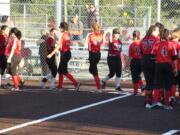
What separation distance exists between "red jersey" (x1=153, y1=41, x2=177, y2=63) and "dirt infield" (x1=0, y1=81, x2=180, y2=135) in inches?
44.0

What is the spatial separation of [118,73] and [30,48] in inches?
236

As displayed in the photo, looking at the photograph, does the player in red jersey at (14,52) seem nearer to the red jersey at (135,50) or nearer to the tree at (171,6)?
the red jersey at (135,50)

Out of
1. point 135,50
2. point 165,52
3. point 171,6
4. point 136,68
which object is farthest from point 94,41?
point 171,6

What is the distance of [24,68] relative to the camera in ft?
72.8

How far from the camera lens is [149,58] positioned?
45.0ft

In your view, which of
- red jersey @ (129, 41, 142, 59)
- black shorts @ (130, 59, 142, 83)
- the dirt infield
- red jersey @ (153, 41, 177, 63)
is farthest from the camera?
black shorts @ (130, 59, 142, 83)

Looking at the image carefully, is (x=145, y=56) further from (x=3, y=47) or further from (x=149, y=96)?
(x=3, y=47)

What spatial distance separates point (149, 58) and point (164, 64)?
0.68 meters

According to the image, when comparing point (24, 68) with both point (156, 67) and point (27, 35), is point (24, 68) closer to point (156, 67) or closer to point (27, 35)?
point (27, 35)

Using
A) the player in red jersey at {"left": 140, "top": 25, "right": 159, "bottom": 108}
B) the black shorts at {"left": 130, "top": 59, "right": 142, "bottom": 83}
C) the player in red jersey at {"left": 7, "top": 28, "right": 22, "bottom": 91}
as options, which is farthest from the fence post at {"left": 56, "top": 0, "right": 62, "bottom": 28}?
the player in red jersey at {"left": 140, "top": 25, "right": 159, "bottom": 108}

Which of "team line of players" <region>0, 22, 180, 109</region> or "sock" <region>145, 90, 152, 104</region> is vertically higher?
"team line of players" <region>0, 22, 180, 109</region>

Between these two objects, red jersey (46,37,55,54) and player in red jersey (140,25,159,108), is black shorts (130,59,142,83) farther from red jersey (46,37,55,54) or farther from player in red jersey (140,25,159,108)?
red jersey (46,37,55,54)

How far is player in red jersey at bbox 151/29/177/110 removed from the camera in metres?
13.0

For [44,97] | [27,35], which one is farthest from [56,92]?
[27,35]
